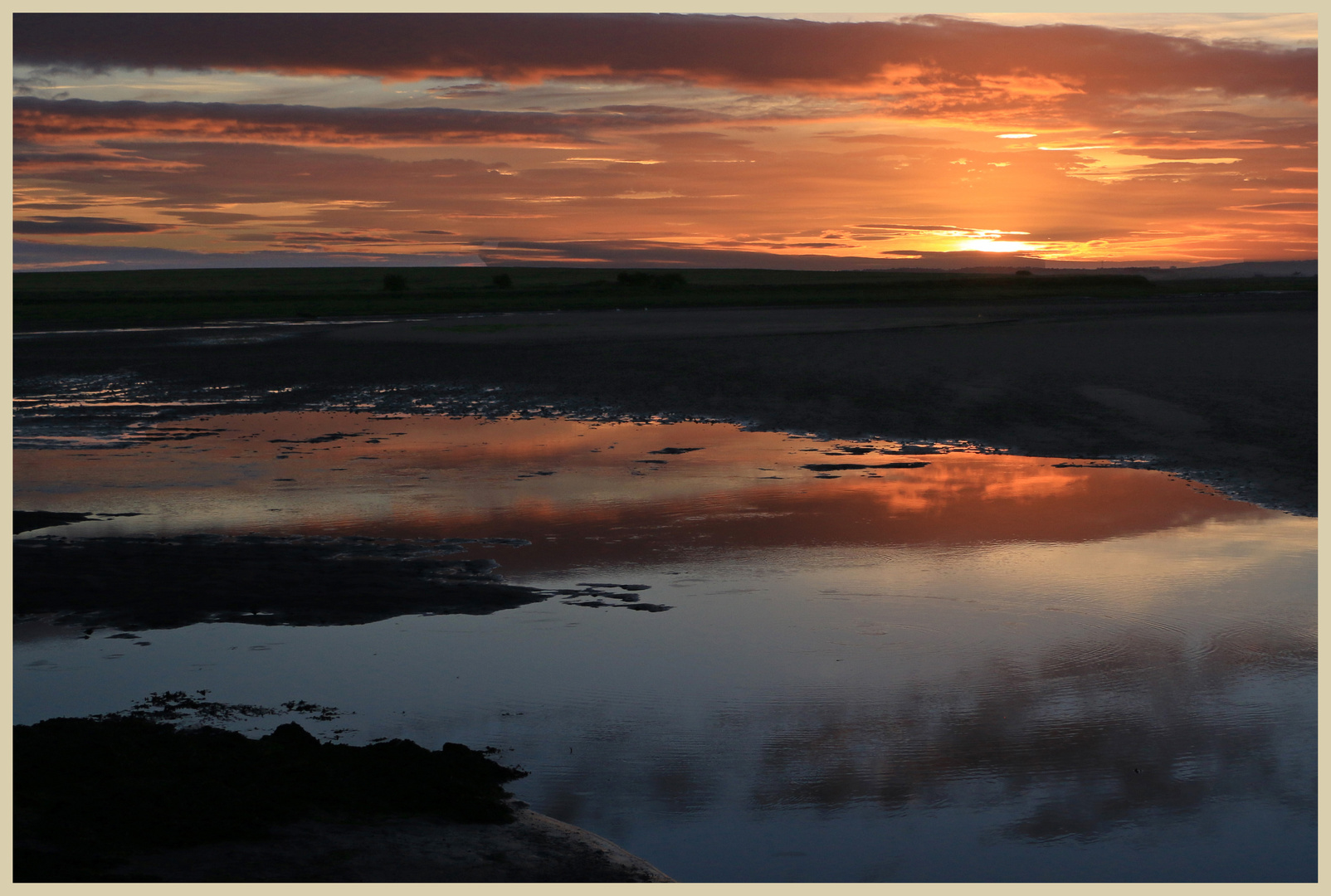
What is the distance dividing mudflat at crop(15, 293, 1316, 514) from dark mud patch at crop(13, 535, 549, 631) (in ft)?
25.6

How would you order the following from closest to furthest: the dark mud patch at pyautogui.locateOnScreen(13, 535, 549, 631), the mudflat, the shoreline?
the shoreline < the dark mud patch at pyautogui.locateOnScreen(13, 535, 549, 631) < the mudflat

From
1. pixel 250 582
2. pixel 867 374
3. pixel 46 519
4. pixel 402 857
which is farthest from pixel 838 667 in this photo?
pixel 867 374

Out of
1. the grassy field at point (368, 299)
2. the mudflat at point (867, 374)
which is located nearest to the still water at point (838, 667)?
the mudflat at point (867, 374)

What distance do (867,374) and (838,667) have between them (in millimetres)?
16979

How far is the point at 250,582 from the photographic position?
8734 mm

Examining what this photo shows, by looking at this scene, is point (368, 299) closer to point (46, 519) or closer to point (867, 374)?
point (867, 374)

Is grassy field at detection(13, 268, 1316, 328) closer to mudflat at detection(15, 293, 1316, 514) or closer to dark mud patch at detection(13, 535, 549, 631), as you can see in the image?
mudflat at detection(15, 293, 1316, 514)

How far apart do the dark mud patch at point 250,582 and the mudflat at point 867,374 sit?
7.80 m

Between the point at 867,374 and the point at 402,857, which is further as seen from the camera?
the point at 867,374

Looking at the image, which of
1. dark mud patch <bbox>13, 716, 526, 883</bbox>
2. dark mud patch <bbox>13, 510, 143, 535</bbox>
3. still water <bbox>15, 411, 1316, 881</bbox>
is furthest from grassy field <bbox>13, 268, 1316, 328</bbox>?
dark mud patch <bbox>13, 716, 526, 883</bbox>

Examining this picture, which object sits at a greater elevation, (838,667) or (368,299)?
(838,667)

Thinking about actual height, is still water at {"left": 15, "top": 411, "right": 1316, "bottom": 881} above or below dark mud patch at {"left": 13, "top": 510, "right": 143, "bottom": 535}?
above

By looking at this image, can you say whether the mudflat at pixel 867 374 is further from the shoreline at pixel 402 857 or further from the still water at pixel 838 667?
the shoreline at pixel 402 857

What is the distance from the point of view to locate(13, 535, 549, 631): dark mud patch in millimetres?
8039
